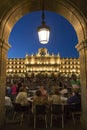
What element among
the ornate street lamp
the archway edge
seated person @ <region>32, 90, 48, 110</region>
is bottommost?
seated person @ <region>32, 90, 48, 110</region>

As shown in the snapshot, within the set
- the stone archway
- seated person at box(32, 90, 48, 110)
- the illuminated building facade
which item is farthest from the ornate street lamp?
the illuminated building facade

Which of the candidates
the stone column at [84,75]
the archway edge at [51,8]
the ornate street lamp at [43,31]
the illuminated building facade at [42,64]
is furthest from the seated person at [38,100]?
the illuminated building facade at [42,64]

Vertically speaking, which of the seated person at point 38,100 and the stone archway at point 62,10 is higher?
the stone archway at point 62,10

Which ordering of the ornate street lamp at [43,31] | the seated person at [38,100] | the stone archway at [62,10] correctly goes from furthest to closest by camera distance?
1. the seated person at [38,100]
2. the stone archway at [62,10]
3. the ornate street lamp at [43,31]

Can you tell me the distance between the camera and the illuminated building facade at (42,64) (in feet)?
252

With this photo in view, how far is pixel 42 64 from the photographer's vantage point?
A: 254ft

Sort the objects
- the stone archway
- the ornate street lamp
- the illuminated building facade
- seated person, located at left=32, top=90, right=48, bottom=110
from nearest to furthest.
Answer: the ornate street lamp
the stone archway
seated person, located at left=32, top=90, right=48, bottom=110
the illuminated building facade

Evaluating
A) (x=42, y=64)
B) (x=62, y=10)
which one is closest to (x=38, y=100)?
(x=62, y=10)

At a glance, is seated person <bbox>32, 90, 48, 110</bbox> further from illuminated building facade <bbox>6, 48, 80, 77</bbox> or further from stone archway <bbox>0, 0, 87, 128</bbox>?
illuminated building facade <bbox>6, 48, 80, 77</bbox>

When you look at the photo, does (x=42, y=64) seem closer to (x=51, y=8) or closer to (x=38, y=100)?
(x=38, y=100)

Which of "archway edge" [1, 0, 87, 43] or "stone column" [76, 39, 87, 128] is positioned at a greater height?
"archway edge" [1, 0, 87, 43]

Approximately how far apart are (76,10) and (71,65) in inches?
3054

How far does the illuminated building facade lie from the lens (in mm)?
76938

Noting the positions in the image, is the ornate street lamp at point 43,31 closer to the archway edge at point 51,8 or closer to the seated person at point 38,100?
the archway edge at point 51,8
